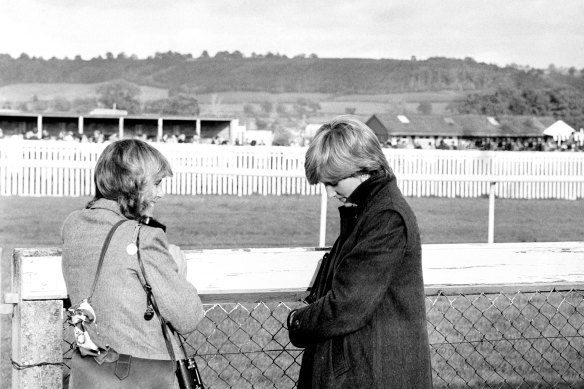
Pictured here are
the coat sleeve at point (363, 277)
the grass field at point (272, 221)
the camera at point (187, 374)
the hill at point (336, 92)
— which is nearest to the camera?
the coat sleeve at point (363, 277)

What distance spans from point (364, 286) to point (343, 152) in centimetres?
37

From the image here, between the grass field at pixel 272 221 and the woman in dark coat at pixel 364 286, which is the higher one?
the woman in dark coat at pixel 364 286

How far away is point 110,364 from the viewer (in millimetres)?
2555

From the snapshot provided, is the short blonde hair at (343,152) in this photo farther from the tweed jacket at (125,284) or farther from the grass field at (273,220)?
the grass field at (273,220)

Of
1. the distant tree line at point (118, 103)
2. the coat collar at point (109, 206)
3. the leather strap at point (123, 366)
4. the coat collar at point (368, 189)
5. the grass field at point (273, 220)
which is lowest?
the grass field at point (273, 220)

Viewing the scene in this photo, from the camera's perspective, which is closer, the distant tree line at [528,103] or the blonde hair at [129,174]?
the blonde hair at [129,174]

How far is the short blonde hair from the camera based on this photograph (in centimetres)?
253

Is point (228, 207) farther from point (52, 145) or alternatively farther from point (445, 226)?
point (52, 145)

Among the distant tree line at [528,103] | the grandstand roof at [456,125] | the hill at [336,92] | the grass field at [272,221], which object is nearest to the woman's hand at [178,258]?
the grass field at [272,221]

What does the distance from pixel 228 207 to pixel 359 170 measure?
1662cm

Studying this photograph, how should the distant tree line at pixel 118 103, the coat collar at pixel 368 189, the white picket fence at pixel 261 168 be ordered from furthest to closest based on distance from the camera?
the distant tree line at pixel 118 103 < the white picket fence at pixel 261 168 < the coat collar at pixel 368 189

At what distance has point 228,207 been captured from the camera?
19.1 m

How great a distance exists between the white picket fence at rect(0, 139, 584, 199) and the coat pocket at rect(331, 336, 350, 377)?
15673mm

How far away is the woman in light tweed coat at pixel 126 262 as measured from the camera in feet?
8.30
